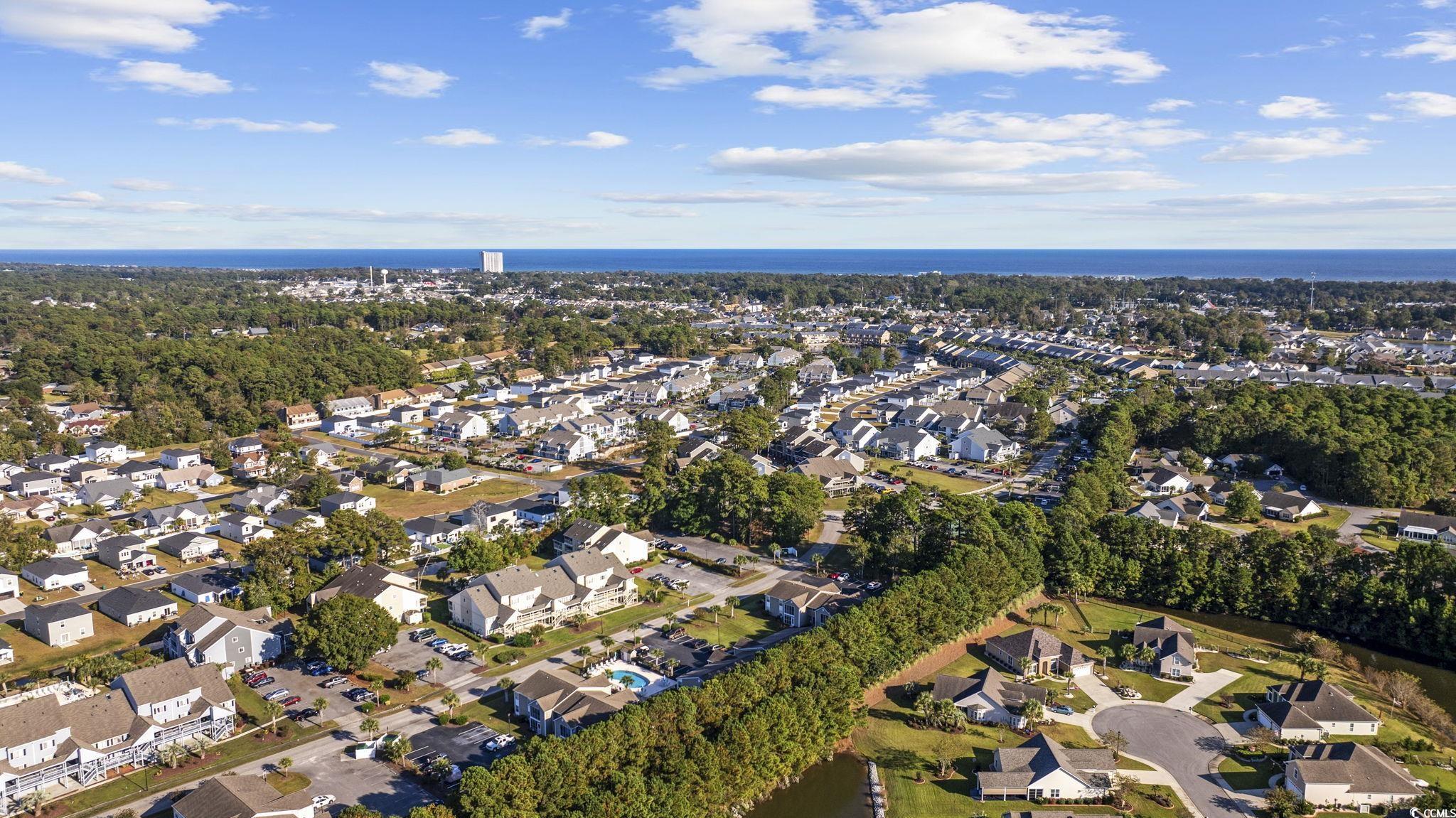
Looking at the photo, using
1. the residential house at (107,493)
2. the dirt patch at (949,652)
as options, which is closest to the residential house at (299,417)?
the residential house at (107,493)

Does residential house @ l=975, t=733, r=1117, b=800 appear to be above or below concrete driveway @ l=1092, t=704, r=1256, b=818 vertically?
above

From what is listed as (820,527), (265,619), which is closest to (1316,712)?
(820,527)

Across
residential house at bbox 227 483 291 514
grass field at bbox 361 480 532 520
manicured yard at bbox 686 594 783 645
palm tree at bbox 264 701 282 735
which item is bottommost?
palm tree at bbox 264 701 282 735

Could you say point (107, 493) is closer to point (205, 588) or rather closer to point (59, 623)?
point (205, 588)

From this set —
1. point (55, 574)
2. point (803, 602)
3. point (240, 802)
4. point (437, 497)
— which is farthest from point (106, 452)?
point (803, 602)

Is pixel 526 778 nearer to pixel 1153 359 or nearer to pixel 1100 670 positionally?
pixel 1100 670

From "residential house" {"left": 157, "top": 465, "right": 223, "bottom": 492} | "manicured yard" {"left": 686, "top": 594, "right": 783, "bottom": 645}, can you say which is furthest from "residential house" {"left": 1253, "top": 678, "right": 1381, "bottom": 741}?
"residential house" {"left": 157, "top": 465, "right": 223, "bottom": 492}

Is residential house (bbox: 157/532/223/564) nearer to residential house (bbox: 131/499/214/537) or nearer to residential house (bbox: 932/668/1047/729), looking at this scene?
residential house (bbox: 131/499/214/537)
